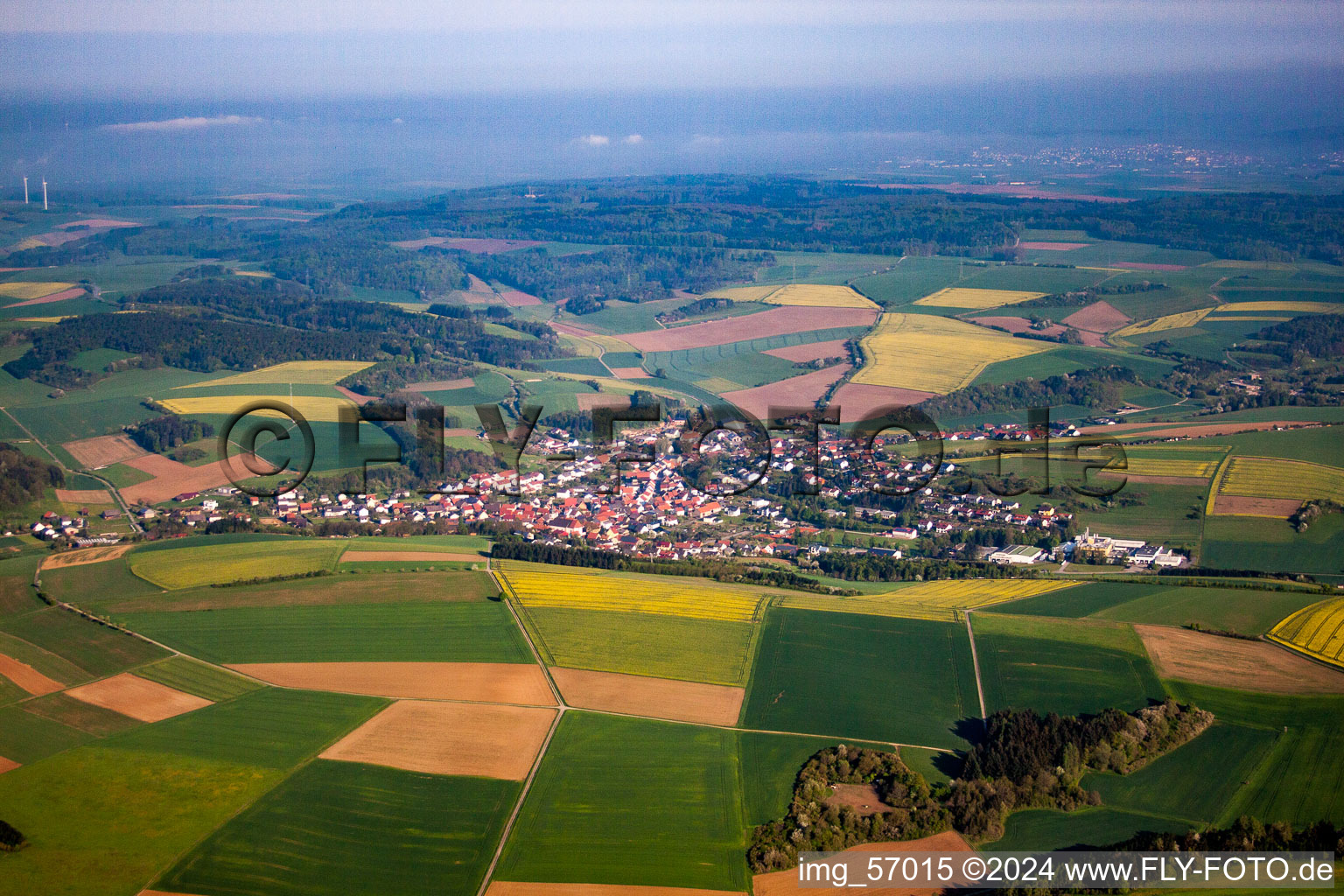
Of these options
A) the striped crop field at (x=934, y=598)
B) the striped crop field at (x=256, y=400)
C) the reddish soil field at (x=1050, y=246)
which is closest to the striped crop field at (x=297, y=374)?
the striped crop field at (x=256, y=400)

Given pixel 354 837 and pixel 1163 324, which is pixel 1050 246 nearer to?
pixel 1163 324

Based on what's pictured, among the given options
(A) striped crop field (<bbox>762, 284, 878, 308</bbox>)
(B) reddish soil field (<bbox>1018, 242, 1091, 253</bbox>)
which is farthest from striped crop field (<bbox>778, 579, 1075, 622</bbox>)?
(B) reddish soil field (<bbox>1018, 242, 1091, 253</bbox>)

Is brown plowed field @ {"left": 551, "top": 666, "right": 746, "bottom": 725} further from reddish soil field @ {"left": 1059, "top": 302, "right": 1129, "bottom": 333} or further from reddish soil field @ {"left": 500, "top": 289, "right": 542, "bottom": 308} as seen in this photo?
reddish soil field @ {"left": 500, "top": 289, "right": 542, "bottom": 308}

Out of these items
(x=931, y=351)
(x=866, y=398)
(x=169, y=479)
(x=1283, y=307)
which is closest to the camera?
(x=169, y=479)

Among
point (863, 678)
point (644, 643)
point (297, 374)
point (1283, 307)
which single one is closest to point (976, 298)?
point (1283, 307)

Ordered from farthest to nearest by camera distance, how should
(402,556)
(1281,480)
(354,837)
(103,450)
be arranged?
(103,450), (1281,480), (402,556), (354,837)

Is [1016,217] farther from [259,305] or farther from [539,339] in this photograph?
[259,305]

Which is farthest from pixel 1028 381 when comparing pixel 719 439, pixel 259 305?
pixel 259 305
